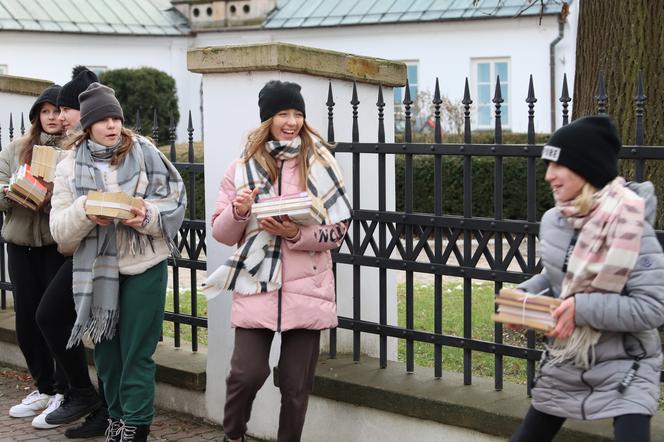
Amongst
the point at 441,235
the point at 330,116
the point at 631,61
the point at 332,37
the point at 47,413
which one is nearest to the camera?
the point at 441,235

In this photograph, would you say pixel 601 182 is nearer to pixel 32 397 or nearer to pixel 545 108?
pixel 32 397

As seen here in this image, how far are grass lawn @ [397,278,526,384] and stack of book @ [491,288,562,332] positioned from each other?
273cm

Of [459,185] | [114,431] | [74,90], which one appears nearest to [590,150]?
[114,431]

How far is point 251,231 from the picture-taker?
15.5ft

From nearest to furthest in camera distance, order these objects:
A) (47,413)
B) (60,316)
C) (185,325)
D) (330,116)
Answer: (330,116)
(60,316)
(47,413)
(185,325)

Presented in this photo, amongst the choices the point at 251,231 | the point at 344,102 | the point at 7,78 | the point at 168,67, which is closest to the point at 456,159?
the point at 7,78

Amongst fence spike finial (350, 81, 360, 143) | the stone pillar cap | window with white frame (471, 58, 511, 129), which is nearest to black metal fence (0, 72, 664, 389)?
fence spike finial (350, 81, 360, 143)

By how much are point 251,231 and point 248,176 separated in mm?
251

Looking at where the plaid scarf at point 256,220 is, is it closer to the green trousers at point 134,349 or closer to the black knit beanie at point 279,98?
the black knit beanie at point 279,98

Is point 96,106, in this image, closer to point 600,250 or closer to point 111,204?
point 111,204

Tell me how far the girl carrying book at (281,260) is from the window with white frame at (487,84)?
76.8ft

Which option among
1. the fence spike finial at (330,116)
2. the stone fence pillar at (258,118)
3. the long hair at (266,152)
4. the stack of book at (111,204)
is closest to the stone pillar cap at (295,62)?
the stone fence pillar at (258,118)

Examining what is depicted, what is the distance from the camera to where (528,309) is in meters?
3.61

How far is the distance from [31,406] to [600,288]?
157 inches
